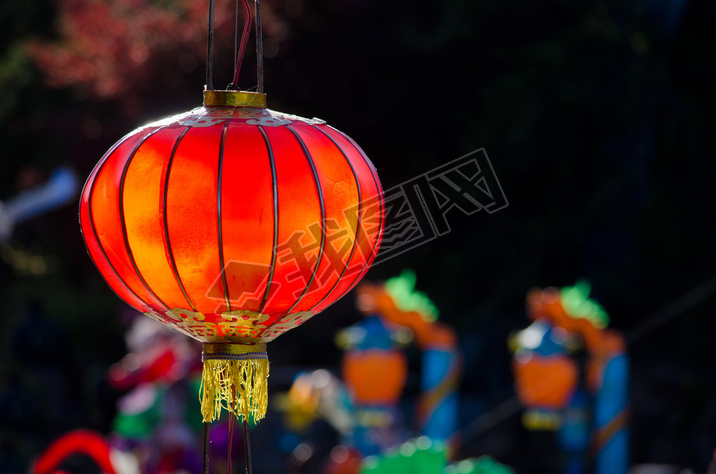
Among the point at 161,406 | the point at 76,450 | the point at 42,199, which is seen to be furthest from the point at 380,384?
the point at 42,199

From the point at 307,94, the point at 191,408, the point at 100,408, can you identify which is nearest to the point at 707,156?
the point at 307,94

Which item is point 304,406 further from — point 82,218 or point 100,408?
point 82,218

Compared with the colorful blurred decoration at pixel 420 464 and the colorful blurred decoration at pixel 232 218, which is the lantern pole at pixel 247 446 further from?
the colorful blurred decoration at pixel 420 464

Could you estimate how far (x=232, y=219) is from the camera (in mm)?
2525

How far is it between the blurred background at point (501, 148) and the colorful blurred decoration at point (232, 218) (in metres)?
5.21

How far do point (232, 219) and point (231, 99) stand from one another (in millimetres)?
418

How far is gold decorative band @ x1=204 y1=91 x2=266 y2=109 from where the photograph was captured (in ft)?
9.11

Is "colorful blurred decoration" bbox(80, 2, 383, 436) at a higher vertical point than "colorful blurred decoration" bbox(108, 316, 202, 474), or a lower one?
higher

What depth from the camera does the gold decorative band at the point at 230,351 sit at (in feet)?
9.23

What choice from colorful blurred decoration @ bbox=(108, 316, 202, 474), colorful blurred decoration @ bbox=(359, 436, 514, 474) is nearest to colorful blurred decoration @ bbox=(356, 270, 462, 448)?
colorful blurred decoration @ bbox=(108, 316, 202, 474)

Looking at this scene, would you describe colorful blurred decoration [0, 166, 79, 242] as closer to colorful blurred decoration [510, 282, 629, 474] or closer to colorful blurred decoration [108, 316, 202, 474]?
colorful blurred decoration [108, 316, 202, 474]

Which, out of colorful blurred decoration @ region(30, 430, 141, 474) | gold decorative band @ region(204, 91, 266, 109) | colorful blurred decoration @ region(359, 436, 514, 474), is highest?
gold decorative band @ region(204, 91, 266, 109)

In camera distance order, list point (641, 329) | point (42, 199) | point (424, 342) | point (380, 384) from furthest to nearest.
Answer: point (42, 199) < point (641, 329) < point (424, 342) < point (380, 384)

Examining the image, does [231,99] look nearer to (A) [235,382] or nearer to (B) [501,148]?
(A) [235,382]
